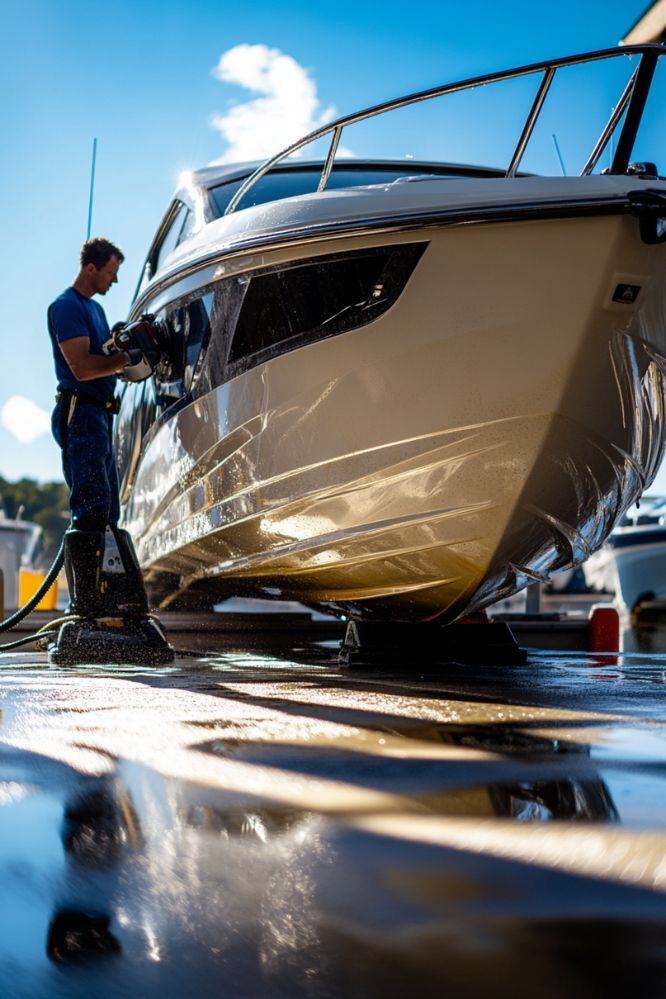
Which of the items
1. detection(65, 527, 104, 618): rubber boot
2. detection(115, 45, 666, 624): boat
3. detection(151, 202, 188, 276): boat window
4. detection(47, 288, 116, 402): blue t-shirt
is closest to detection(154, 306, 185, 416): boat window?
detection(115, 45, 666, 624): boat

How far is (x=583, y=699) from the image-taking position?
2.62 meters

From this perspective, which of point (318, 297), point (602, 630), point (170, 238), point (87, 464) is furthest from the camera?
point (602, 630)

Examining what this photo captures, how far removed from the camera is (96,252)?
13.0 ft

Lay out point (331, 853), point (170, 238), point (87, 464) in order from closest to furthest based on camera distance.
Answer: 1. point (331, 853)
2. point (87, 464)
3. point (170, 238)

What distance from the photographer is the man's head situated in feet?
13.0

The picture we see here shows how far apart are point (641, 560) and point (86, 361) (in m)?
8.39

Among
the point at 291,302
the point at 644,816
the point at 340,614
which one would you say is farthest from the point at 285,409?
the point at 644,816

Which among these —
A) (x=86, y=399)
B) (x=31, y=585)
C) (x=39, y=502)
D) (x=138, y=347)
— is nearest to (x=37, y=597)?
(x=86, y=399)

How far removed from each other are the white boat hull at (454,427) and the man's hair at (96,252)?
0.83m

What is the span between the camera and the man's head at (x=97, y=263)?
13.0ft

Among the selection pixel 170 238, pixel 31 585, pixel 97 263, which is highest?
pixel 170 238

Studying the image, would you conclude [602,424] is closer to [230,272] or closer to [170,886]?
[230,272]

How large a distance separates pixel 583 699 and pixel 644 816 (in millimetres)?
1442

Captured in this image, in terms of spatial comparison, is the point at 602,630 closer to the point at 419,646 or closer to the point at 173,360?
the point at 419,646
